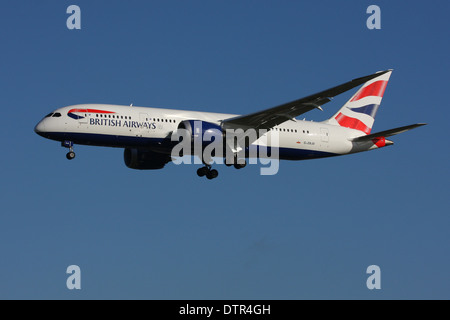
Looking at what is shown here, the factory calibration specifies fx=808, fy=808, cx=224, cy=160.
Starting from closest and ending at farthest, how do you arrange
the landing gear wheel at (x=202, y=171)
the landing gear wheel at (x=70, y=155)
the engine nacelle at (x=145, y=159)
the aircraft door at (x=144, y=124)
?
1. the landing gear wheel at (x=70, y=155)
2. the aircraft door at (x=144, y=124)
3. the landing gear wheel at (x=202, y=171)
4. the engine nacelle at (x=145, y=159)

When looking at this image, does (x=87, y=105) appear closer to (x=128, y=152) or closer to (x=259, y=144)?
(x=128, y=152)

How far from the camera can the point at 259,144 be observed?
54.5m

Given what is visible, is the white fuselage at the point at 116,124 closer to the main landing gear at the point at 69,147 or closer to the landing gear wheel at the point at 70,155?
the main landing gear at the point at 69,147

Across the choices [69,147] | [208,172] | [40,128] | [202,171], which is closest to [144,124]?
[69,147]

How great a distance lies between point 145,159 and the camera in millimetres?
56812

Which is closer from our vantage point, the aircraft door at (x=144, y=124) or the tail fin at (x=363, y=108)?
the aircraft door at (x=144, y=124)

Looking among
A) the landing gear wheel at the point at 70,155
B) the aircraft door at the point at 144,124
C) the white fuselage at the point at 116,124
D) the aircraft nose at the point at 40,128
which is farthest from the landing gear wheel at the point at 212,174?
the aircraft nose at the point at 40,128

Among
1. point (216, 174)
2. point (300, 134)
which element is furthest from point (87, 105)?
point (300, 134)

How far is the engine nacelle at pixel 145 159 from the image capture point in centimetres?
5666

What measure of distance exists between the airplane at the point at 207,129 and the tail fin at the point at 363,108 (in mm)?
101

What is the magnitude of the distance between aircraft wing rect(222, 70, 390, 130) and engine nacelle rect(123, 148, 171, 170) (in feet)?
21.5

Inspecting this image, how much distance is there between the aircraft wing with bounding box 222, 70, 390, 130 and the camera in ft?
151

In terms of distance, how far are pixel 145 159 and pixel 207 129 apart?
7318mm

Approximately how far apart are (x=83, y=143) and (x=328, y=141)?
17.7 m
